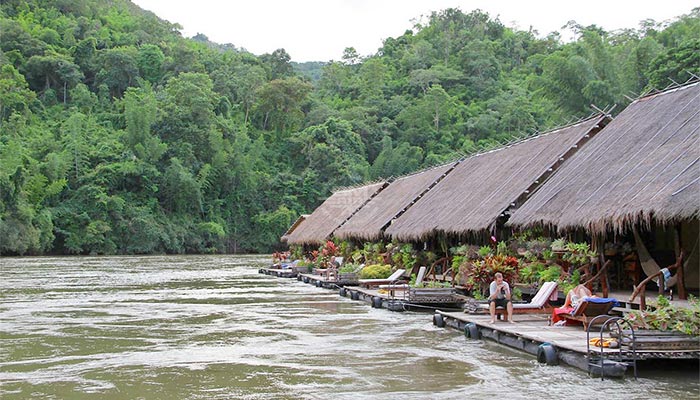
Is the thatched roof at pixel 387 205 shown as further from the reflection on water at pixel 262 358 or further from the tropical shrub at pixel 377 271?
the reflection on water at pixel 262 358

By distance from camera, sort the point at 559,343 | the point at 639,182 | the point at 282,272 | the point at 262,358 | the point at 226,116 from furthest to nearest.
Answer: the point at 226,116 < the point at 282,272 < the point at 639,182 < the point at 262,358 < the point at 559,343

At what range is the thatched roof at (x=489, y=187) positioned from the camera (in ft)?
60.3

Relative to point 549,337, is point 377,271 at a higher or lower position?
higher

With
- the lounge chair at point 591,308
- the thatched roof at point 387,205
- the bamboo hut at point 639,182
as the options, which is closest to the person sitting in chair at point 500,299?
the lounge chair at point 591,308

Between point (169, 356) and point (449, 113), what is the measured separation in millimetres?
76055

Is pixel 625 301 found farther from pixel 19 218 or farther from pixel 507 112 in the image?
pixel 507 112

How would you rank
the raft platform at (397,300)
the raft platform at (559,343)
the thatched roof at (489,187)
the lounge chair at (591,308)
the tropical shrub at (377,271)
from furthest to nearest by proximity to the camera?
the tropical shrub at (377,271), the thatched roof at (489,187), the raft platform at (397,300), the lounge chair at (591,308), the raft platform at (559,343)

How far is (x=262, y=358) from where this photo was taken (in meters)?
11.8

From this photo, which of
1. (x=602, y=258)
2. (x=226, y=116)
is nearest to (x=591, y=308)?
(x=602, y=258)

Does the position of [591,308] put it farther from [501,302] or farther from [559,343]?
[501,302]

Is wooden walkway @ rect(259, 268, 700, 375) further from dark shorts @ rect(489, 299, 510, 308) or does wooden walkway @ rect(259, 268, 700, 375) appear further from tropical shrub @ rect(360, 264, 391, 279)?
tropical shrub @ rect(360, 264, 391, 279)

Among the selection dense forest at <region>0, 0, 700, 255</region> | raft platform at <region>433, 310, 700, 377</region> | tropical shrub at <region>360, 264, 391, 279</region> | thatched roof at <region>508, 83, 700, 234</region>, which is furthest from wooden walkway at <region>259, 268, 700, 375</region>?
Answer: dense forest at <region>0, 0, 700, 255</region>

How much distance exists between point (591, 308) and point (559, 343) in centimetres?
155

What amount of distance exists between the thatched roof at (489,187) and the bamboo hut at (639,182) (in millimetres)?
1090
